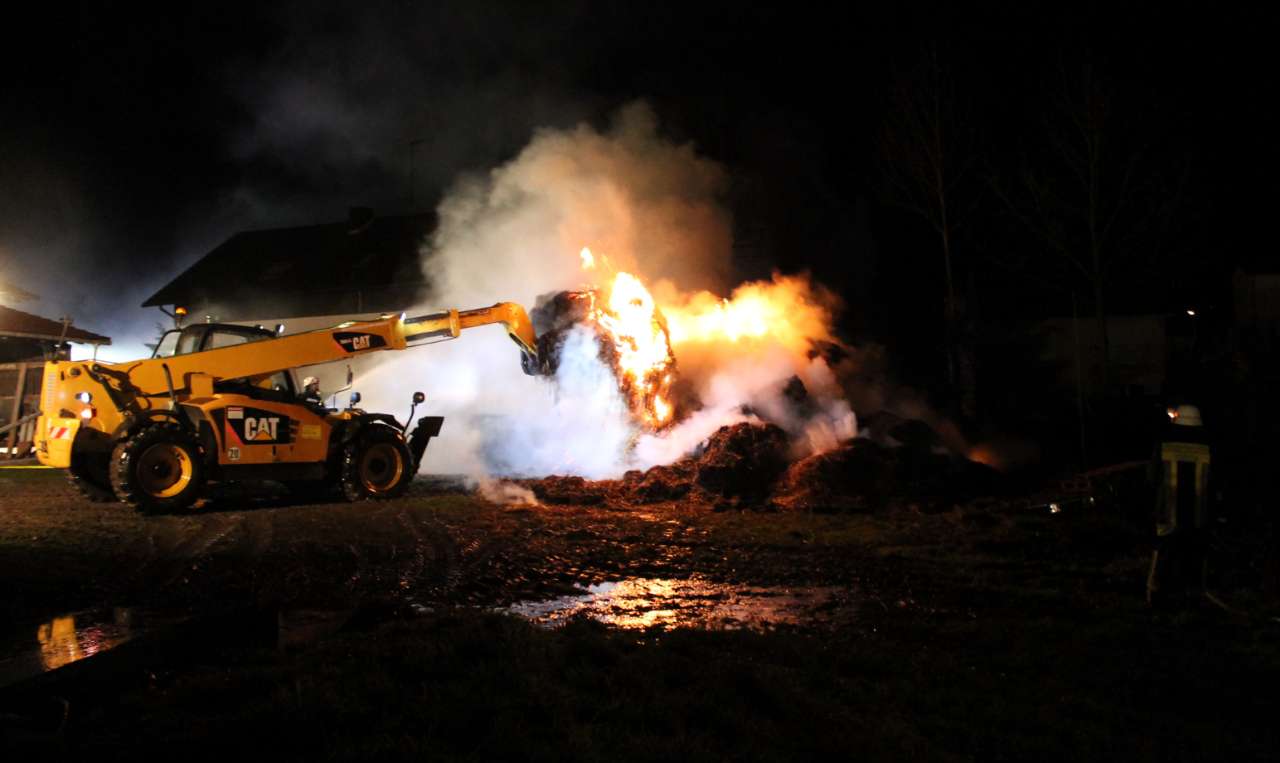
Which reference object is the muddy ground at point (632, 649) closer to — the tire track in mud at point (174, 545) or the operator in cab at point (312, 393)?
the tire track in mud at point (174, 545)

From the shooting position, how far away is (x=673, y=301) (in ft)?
60.7

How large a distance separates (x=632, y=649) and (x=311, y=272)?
2970 cm

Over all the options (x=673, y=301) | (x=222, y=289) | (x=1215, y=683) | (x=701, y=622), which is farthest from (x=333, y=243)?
(x=1215, y=683)

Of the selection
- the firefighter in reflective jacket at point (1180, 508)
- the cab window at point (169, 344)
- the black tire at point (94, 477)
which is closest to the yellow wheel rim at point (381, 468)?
the cab window at point (169, 344)

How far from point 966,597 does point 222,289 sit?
106 ft

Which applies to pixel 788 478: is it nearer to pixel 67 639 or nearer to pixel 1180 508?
pixel 1180 508

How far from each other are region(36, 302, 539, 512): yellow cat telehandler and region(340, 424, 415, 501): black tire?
16 millimetres

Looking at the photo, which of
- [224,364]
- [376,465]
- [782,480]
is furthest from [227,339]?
[782,480]

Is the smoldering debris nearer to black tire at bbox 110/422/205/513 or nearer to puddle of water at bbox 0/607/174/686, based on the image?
black tire at bbox 110/422/205/513

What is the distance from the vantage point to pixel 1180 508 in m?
7.20

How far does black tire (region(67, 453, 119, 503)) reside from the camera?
1188 centimetres

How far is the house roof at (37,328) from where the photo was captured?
24542 mm

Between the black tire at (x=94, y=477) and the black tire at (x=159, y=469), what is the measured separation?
811 mm

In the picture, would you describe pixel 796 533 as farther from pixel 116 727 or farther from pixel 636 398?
pixel 116 727
